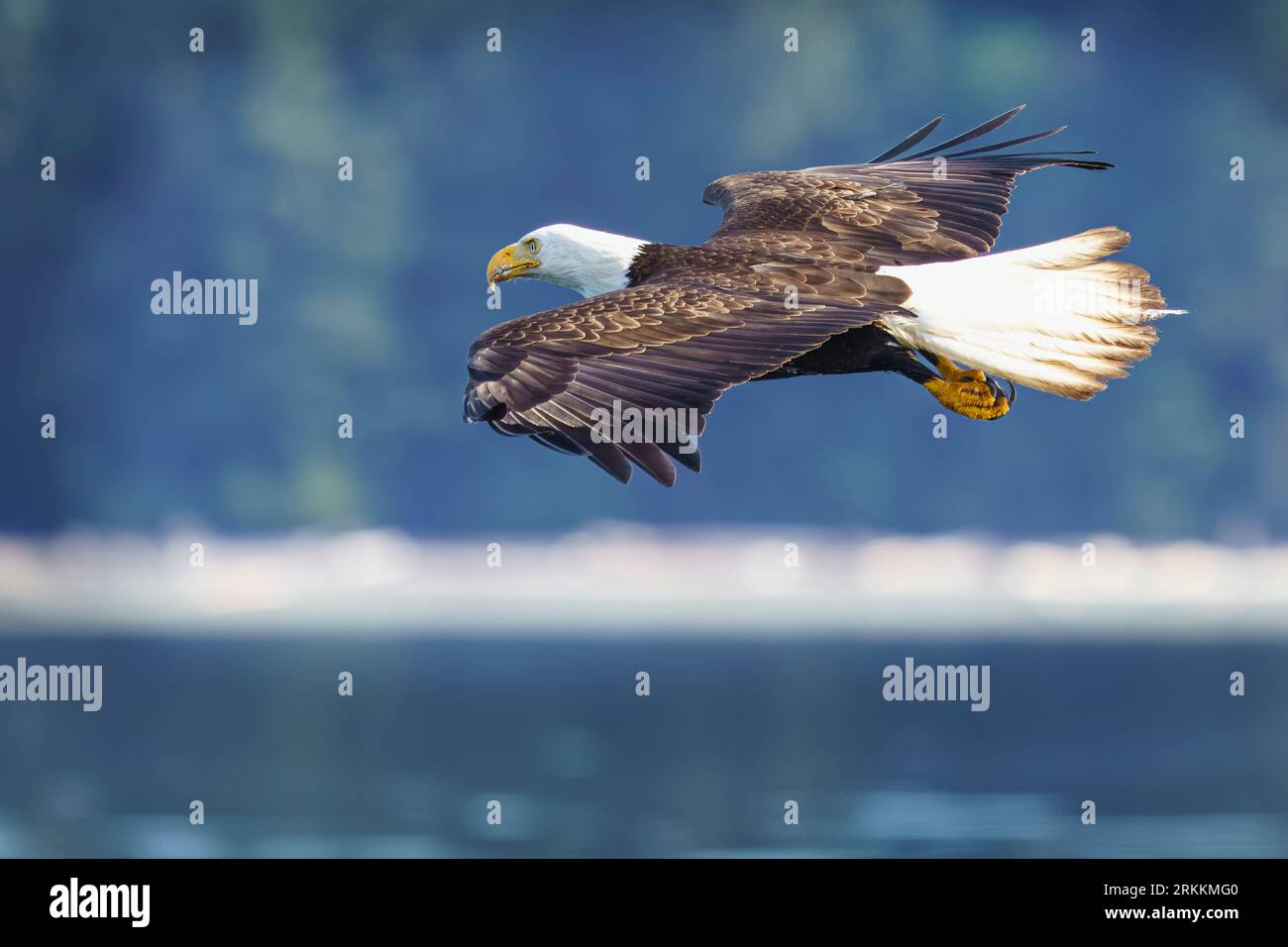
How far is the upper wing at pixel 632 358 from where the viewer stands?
22.1 ft

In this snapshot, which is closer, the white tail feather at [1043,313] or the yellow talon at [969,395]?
the white tail feather at [1043,313]

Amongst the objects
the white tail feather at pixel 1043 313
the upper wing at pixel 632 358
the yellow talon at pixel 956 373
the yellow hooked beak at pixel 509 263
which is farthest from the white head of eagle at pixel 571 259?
the yellow talon at pixel 956 373

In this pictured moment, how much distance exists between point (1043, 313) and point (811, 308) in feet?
3.96

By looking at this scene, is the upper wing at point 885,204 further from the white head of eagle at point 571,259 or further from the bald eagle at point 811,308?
the white head of eagle at point 571,259

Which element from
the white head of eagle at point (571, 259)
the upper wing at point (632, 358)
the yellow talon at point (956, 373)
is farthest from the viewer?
the white head of eagle at point (571, 259)

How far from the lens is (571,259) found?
9.34 metres

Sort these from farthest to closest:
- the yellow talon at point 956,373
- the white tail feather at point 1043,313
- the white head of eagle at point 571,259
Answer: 1. the white head of eagle at point 571,259
2. the yellow talon at point 956,373
3. the white tail feather at point 1043,313

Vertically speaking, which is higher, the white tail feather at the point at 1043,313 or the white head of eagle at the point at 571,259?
the white head of eagle at the point at 571,259

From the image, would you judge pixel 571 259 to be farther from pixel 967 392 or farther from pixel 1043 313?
pixel 1043 313

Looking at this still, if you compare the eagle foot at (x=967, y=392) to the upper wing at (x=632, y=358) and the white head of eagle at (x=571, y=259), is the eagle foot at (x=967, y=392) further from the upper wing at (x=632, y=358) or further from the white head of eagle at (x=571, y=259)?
the white head of eagle at (x=571, y=259)

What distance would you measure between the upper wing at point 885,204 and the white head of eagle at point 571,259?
49cm

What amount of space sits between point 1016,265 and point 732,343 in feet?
6.29

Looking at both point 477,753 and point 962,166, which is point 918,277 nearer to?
point 962,166

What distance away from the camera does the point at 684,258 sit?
8695 mm
